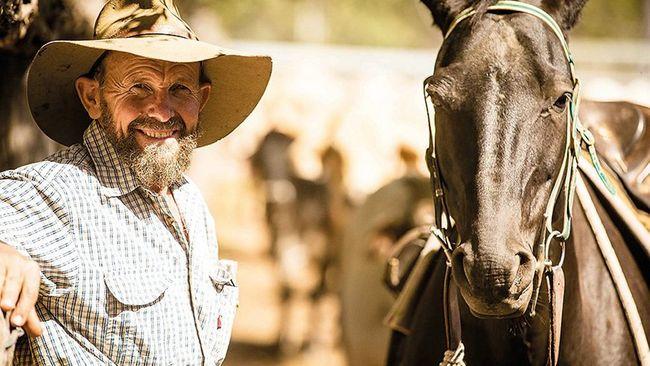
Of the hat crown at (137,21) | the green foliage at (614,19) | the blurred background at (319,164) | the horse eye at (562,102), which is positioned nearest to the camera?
the horse eye at (562,102)

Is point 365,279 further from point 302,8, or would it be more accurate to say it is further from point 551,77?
point 302,8

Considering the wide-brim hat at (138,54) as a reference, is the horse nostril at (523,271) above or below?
below

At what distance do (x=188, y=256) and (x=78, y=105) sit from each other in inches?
25.4

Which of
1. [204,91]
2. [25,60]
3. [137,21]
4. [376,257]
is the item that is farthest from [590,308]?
[376,257]

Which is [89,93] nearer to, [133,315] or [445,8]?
[133,315]

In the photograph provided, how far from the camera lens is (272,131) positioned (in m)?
13.2

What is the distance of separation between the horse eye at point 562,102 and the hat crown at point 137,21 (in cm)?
112

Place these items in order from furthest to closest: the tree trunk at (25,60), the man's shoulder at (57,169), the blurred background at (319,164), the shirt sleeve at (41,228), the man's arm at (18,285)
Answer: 1. the blurred background at (319,164)
2. the tree trunk at (25,60)
3. the man's shoulder at (57,169)
4. the shirt sleeve at (41,228)
5. the man's arm at (18,285)

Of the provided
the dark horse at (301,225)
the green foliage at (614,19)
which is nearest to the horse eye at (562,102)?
the dark horse at (301,225)

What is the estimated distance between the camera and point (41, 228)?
270 centimetres

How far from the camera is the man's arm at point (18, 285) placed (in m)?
2.43

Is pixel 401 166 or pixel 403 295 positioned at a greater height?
pixel 401 166

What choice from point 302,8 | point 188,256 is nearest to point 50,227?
point 188,256

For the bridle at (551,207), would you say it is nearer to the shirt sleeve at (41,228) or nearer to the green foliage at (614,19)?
the shirt sleeve at (41,228)
